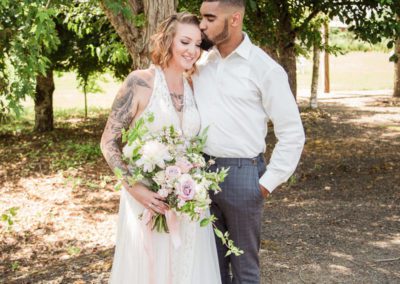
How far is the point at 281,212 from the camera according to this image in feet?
26.1

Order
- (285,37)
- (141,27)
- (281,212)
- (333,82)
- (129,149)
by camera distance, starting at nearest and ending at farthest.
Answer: (129,149), (141,27), (281,212), (285,37), (333,82)

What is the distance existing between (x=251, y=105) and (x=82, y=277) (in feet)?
9.52

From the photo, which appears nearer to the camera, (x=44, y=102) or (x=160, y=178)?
(x=160, y=178)

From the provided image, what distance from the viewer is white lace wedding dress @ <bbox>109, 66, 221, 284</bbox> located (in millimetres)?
3369

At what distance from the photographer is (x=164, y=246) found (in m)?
3.44

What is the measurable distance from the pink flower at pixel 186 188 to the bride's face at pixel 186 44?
71 cm

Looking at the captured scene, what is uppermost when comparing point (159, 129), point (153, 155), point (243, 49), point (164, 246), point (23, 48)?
point (23, 48)

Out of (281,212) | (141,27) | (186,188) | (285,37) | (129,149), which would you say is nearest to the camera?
(186,188)

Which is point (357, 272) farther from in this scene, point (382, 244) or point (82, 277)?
point (82, 277)

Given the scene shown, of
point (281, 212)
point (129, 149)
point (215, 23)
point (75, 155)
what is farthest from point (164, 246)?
point (75, 155)

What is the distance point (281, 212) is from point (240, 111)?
4.71 m

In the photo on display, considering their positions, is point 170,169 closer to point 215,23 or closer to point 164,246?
point 164,246

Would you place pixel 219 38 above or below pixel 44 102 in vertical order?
above

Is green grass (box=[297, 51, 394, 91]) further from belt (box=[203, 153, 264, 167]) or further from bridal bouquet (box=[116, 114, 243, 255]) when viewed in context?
bridal bouquet (box=[116, 114, 243, 255])
